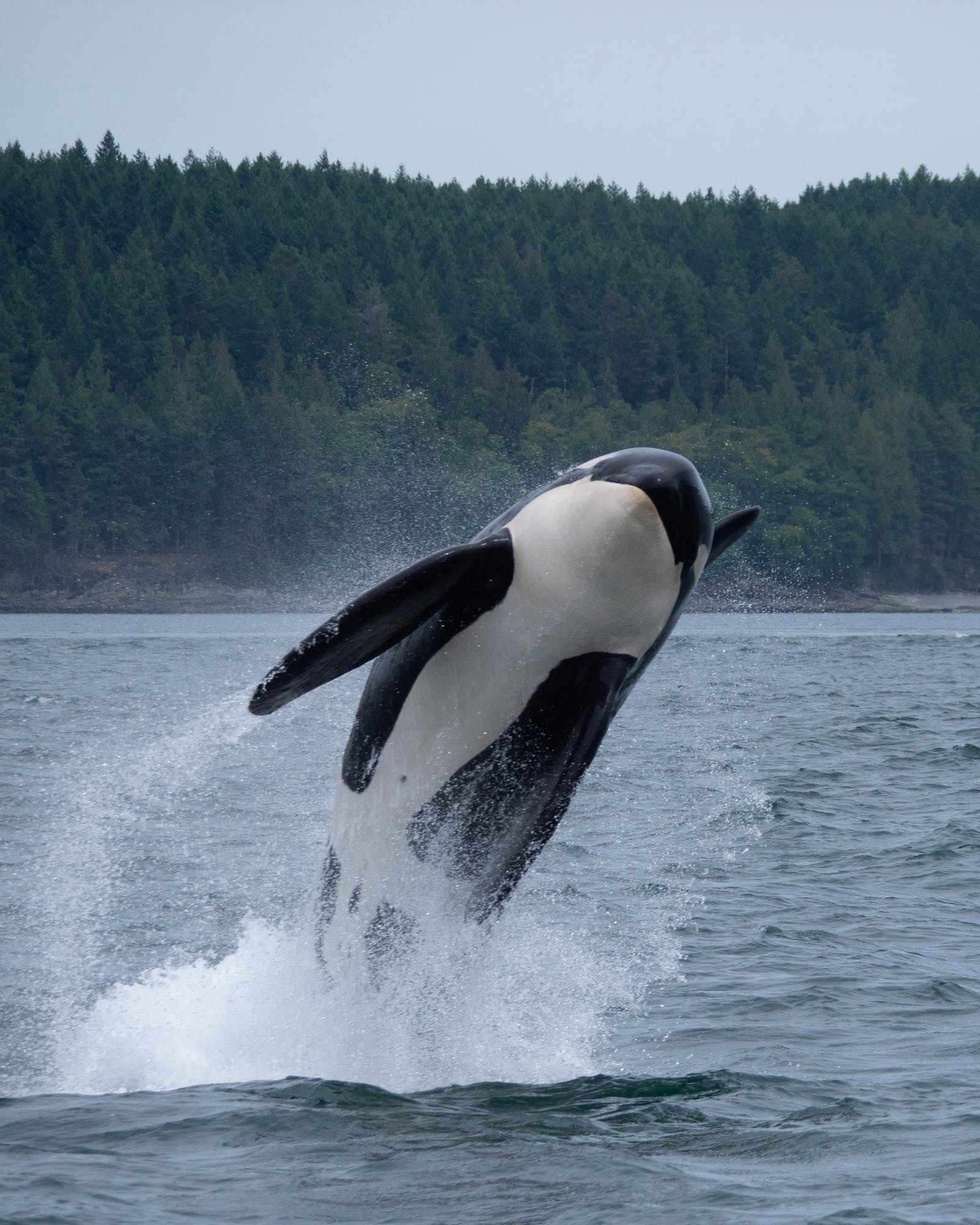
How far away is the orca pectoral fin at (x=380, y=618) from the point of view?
7086 millimetres

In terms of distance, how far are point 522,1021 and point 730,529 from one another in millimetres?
3194

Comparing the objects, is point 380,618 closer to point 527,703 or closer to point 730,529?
point 527,703

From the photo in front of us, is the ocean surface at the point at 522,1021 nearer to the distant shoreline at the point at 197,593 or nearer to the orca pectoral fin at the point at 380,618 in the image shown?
the orca pectoral fin at the point at 380,618

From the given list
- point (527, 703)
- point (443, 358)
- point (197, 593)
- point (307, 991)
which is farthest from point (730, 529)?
point (443, 358)

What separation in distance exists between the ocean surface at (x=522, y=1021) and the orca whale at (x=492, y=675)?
54 cm

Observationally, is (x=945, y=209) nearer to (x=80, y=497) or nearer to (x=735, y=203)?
(x=735, y=203)

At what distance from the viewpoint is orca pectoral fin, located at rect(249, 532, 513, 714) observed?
7.09 meters

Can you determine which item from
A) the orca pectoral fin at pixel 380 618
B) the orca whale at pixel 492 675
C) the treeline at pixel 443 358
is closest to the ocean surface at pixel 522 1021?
the orca whale at pixel 492 675

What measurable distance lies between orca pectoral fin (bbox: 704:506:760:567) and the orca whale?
0.04ft

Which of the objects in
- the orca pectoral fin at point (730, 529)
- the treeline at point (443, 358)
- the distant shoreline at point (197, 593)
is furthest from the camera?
the treeline at point (443, 358)

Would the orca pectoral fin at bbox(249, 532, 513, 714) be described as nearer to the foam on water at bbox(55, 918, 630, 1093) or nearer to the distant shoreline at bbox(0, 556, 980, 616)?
the foam on water at bbox(55, 918, 630, 1093)

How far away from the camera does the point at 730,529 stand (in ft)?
27.9

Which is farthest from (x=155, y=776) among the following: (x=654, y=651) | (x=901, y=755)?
(x=654, y=651)

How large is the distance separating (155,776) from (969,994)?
1713 centimetres
